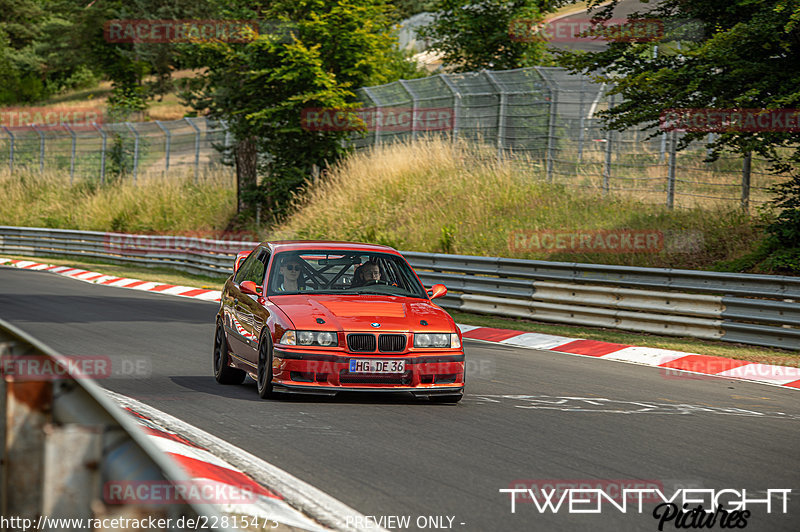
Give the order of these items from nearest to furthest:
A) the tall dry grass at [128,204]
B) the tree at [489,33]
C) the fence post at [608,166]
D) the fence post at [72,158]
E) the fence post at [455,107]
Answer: the fence post at [608,166]
the fence post at [455,107]
the tall dry grass at [128,204]
the tree at [489,33]
the fence post at [72,158]

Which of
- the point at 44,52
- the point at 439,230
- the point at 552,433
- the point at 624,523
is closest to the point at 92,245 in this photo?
the point at 439,230

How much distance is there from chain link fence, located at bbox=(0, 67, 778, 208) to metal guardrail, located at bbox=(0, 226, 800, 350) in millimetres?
2906

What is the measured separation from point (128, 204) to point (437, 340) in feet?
105

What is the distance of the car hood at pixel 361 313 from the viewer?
28.2ft

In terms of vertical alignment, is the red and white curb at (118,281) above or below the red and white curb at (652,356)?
below

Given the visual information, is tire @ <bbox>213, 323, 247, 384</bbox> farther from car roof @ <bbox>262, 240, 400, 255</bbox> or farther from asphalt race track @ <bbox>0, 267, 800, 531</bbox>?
car roof @ <bbox>262, 240, 400, 255</bbox>

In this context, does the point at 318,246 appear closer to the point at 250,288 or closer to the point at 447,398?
the point at 250,288

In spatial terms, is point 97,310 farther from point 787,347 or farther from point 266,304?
point 787,347

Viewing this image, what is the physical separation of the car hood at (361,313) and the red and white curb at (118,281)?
13.1 meters

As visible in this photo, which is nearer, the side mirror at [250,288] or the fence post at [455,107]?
the side mirror at [250,288]

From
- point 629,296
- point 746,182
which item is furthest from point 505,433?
point 746,182

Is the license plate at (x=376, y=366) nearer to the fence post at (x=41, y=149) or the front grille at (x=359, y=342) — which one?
the front grille at (x=359, y=342)

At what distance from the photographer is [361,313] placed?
28.9 feet

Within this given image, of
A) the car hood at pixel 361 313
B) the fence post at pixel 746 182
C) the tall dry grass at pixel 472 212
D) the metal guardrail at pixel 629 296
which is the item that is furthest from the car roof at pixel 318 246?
the fence post at pixel 746 182
